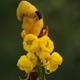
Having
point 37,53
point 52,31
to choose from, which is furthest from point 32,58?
point 52,31

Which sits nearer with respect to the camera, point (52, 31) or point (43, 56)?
point (43, 56)

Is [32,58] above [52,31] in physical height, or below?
above

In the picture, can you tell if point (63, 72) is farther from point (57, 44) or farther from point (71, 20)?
point (71, 20)

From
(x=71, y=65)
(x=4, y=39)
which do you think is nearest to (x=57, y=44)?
(x=71, y=65)

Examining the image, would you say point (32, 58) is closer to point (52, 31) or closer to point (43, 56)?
point (43, 56)

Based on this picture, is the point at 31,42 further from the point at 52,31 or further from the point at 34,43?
the point at 52,31

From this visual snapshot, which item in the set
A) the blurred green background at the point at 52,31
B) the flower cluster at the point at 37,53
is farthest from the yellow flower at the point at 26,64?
the blurred green background at the point at 52,31

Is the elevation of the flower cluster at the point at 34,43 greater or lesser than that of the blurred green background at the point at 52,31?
greater

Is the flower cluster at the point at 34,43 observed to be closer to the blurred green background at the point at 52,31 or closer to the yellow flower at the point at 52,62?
the yellow flower at the point at 52,62
